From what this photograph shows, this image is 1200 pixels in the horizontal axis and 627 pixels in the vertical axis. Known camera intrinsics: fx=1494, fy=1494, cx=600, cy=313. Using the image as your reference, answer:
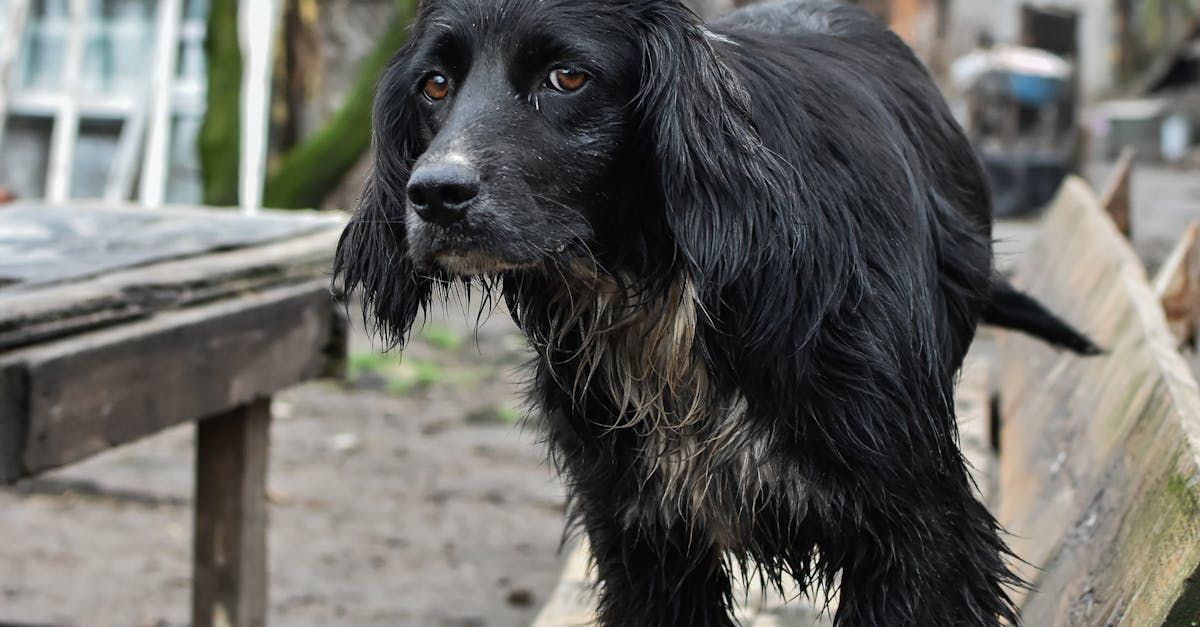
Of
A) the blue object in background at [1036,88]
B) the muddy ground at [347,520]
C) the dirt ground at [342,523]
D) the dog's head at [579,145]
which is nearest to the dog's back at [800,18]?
the dog's head at [579,145]

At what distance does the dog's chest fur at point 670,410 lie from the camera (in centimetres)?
266

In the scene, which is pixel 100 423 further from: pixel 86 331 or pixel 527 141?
pixel 527 141

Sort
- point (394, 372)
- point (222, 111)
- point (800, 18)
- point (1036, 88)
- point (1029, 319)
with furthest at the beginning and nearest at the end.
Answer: point (1036, 88), point (222, 111), point (394, 372), point (1029, 319), point (800, 18)

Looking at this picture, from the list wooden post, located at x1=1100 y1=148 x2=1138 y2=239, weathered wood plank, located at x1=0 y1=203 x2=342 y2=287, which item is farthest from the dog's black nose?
wooden post, located at x1=1100 y1=148 x2=1138 y2=239

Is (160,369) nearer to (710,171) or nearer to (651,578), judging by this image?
(651,578)

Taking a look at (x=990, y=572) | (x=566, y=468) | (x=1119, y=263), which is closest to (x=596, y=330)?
(x=566, y=468)

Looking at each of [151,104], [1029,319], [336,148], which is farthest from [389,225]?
[151,104]

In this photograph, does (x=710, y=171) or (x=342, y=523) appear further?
(x=342, y=523)

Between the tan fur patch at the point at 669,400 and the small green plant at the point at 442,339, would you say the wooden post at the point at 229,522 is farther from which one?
the small green plant at the point at 442,339

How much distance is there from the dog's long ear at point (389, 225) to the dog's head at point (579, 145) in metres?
0.09

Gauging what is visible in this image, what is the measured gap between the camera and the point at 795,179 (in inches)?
101

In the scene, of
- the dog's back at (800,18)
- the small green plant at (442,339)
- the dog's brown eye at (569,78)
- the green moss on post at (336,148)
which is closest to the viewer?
the dog's brown eye at (569,78)

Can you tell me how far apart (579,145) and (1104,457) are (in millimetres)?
1358

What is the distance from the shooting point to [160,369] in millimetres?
3721
